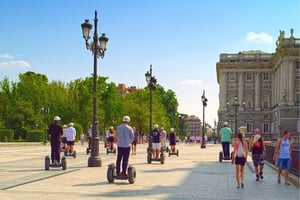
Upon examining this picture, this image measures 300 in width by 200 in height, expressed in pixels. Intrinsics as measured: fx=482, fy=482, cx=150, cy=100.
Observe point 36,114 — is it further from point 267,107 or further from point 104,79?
point 267,107

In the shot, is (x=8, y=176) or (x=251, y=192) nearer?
(x=251, y=192)

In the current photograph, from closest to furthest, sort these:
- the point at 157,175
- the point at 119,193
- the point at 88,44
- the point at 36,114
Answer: the point at 119,193
the point at 157,175
the point at 88,44
the point at 36,114

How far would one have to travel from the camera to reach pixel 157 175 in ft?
53.1

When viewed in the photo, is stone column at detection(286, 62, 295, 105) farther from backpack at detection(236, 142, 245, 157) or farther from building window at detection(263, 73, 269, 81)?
backpack at detection(236, 142, 245, 157)

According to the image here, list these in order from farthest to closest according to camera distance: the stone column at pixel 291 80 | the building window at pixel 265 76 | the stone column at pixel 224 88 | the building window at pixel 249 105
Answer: the stone column at pixel 224 88 → the building window at pixel 265 76 → the building window at pixel 249 105 → the stone column at pixel 291 80

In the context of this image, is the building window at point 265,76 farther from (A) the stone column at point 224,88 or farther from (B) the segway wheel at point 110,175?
(B) the segway wheel at point 110,175

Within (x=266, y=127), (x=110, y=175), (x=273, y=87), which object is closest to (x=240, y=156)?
(x=110, y=175)

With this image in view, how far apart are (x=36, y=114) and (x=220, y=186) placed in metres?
57.4

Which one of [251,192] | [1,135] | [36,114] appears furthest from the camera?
[36,114]

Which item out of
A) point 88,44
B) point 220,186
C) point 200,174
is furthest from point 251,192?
point 88,44

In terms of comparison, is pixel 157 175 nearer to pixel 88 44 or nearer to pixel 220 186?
pixel 220 186

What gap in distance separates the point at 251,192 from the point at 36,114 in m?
58.5

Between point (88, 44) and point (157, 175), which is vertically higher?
point (88, 44)

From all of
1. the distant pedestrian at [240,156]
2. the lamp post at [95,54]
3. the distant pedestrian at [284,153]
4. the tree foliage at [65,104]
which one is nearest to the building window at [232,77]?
the tree foliage at [65,104]
